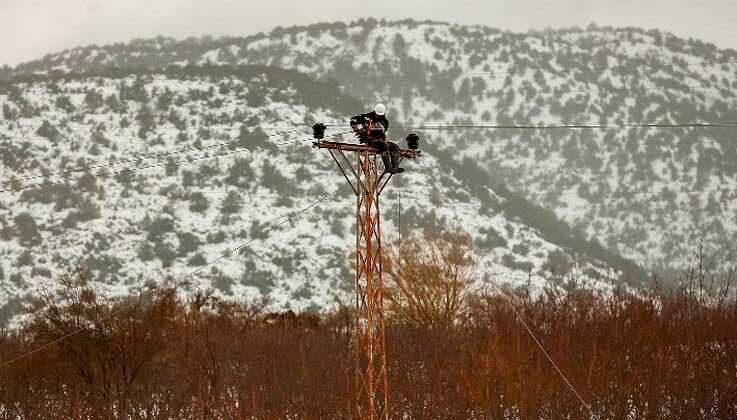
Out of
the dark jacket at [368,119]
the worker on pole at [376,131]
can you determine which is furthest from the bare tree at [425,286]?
the dark jacket at [368,119]

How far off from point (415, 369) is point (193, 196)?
166 feet

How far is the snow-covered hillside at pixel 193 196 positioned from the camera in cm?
6719

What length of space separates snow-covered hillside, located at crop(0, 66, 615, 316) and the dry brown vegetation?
23963mm

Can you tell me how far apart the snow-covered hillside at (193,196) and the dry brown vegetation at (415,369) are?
2396 centimetres

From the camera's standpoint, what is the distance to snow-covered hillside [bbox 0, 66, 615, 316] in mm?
67188

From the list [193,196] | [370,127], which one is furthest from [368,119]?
[193,196]

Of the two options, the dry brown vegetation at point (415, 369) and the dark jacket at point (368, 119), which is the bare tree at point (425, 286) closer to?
the dry brown vegetation at point (415, 369)

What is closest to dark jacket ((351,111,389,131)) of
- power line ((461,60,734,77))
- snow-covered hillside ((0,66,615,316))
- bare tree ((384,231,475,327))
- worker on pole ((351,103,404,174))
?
worker on pole ((351,103,404,174))

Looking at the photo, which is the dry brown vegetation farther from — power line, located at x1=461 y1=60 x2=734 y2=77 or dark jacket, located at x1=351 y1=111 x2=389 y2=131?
power line, located at x1=461 y1=60 x2=734 y2=77

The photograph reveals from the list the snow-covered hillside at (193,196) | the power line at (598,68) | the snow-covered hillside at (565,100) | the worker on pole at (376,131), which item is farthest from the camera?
the power line at (598,68)

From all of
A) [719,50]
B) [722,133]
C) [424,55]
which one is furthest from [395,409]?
[719,50]

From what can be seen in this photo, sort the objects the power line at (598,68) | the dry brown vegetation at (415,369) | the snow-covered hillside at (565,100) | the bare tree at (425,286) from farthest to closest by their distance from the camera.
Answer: the power line at (598,68)
the snow-covered hillside at (565,100)
the bare tree at (425,286)
the dry brown vegetation at (415,369)

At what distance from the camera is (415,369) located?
1240 inches

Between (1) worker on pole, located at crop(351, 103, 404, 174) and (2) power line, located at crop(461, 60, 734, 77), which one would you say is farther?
(2) power line, located at crop(461, 60, 734, 77)
